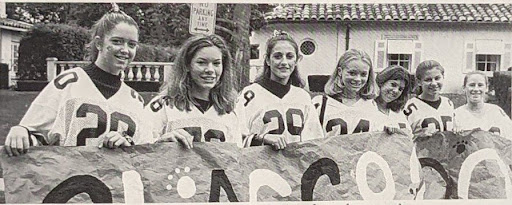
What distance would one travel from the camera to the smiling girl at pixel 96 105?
2197 millimetres

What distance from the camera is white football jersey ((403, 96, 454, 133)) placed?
8.32 feet

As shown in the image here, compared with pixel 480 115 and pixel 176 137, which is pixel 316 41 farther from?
pixel 480 115

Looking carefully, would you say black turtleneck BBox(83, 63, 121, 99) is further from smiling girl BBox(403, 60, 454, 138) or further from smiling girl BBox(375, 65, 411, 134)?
smiling girl BBox(403, 60, 454, 138)

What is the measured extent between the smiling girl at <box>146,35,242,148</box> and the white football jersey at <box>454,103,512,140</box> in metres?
0.90

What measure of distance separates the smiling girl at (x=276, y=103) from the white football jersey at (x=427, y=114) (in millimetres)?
417

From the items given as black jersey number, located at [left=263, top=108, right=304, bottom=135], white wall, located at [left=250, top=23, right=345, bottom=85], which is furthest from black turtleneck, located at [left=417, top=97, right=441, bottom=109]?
black jersey number, located at [left=263, top=108, right=304, bottom=135]

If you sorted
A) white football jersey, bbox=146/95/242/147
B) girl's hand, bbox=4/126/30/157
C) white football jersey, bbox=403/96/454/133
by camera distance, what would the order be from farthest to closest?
white football jersey, bbox=403/96/454/133 → white football jersey, bbox=146/95/242/147 → girl's hand, bbox=4/126/30/157

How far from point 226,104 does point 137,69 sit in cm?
33

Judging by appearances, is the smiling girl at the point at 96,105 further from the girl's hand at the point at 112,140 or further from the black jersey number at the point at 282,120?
the black jersey number at the point at 282,120

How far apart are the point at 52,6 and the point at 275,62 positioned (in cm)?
80

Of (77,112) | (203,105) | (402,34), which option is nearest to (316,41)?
(402,34)

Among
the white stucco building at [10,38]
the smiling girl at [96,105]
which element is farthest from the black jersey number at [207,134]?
the white stucco building at [10,38]

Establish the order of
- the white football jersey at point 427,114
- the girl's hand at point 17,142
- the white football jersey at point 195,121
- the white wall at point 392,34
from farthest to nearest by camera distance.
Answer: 1. the white football jersey at point 427,114
2. the white wall at point 392,34
3. the white football jersey at point 195,121
4. the girl's hand at point 17,142

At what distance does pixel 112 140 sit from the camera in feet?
7.33
